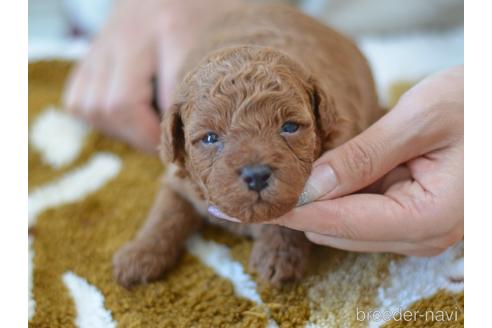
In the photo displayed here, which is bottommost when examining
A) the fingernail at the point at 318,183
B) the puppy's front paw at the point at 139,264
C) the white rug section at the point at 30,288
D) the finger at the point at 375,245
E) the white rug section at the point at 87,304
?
the white rug section at the point at 87,304

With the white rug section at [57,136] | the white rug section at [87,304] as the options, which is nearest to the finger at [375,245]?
the white rug section at [87,304]

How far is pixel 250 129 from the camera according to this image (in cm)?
187

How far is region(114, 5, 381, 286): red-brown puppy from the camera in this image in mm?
1816

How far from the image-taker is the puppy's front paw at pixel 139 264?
2354 mm

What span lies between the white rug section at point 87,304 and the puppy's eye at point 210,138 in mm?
784

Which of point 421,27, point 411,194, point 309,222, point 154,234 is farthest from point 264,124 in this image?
point 421,27

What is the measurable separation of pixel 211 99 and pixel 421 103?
0.81 meters

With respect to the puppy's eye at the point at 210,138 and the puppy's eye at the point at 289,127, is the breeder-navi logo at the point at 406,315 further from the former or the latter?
the puppy's eye at the point at 210,138

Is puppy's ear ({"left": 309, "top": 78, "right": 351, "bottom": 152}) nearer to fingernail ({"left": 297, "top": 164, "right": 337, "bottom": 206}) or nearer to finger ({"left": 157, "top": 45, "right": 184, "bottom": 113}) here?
fingernail ({"left": 297, "top": 164, "right": 337, "bottom": 206})

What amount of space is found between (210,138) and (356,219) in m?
0.59

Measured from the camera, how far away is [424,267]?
229 cm

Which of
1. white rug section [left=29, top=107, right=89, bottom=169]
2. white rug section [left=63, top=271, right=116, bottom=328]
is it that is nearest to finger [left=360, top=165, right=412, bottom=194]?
white rug section [left=63, top=271, right=116, bottom=328]

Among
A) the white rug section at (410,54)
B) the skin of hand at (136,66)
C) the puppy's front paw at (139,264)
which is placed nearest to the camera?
the puppy's front paw at (139,264)

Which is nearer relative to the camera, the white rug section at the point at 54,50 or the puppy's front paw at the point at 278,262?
the puppy's front paw at the point at 278,262
